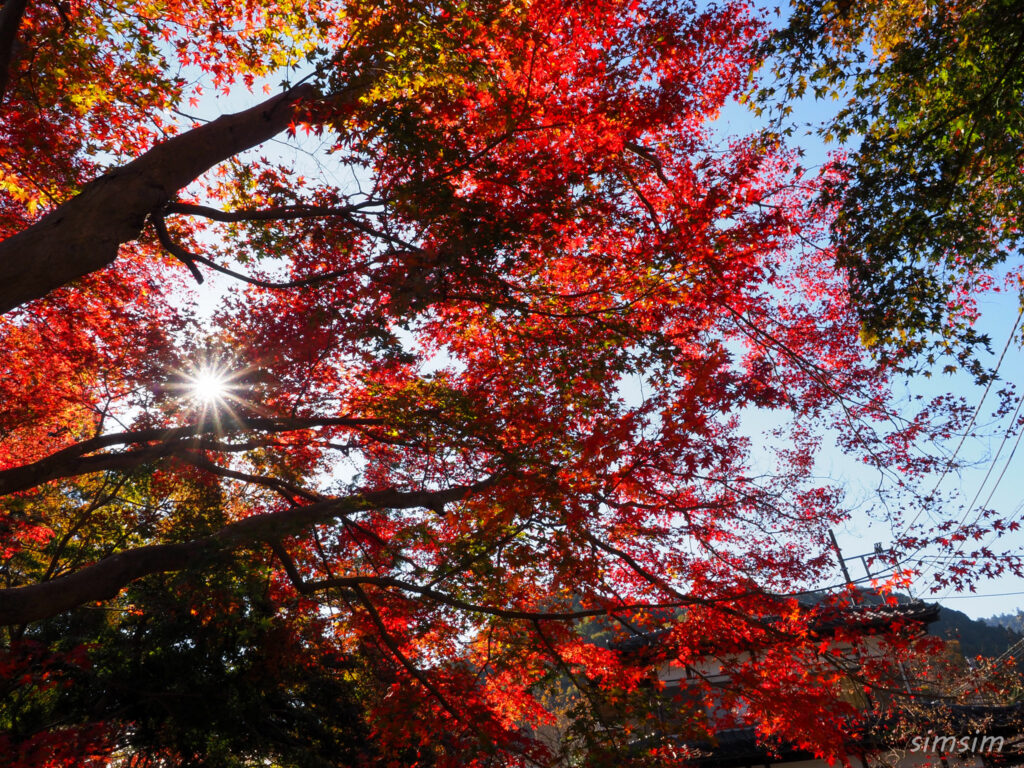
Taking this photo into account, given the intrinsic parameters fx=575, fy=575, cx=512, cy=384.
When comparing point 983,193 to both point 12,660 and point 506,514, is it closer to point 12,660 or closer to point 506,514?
point 506,514

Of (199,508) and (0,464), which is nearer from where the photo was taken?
(199,508)

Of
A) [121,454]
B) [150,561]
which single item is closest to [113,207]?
[121,454]

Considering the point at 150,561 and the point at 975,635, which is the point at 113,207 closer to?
the point at 150,561

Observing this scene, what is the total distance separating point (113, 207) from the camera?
486cm

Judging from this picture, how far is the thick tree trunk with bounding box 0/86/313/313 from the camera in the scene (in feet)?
14.2

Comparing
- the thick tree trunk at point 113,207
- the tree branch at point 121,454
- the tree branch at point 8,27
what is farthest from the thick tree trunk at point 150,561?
the tree branch at point 8,27

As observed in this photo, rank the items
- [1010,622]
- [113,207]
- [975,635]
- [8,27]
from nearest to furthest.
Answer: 1. [113,207]
2. [8,27]
3. [975,635]
4. [1010,622]

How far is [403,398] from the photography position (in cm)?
847

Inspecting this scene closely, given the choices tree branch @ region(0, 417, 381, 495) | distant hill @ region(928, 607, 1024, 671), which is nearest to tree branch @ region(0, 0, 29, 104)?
tree branch @ region(0, 417, 381, 495)

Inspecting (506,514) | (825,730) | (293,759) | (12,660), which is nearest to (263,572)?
(12,660)

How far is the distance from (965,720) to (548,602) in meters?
11.1

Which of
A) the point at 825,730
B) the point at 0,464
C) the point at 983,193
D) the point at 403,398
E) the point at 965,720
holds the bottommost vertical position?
the point at 965,720

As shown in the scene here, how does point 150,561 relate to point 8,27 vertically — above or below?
below

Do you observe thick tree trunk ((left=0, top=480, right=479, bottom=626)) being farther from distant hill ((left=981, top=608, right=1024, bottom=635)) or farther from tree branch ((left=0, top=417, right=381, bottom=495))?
distant hill ((left=981, top=608, right=1024, bottom=635))
